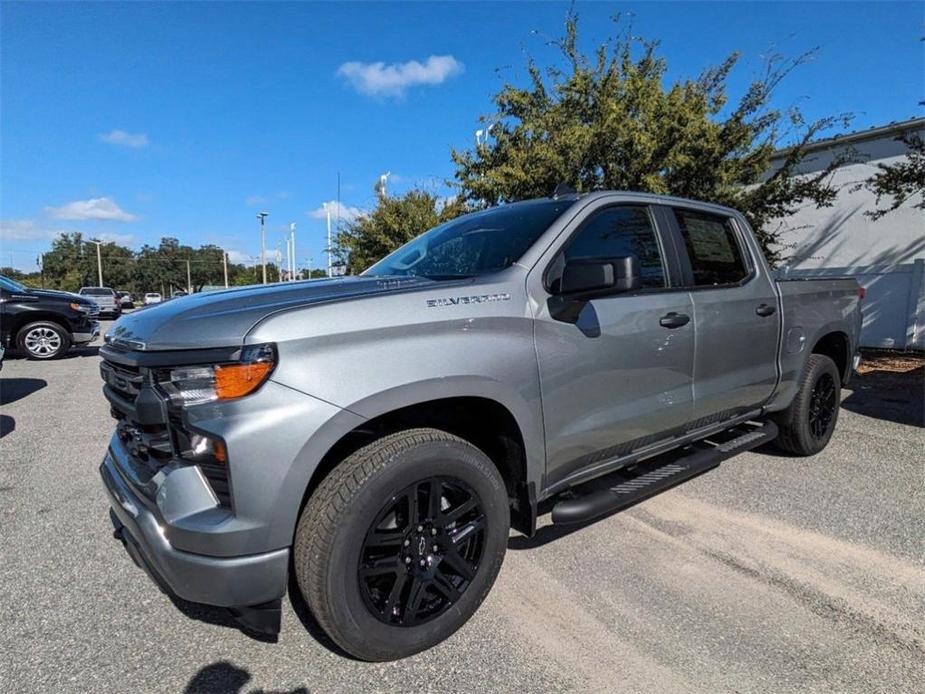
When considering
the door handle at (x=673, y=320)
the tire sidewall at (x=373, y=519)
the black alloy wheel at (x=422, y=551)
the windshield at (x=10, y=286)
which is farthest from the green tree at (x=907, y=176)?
the windshield at (x=10, y=286)

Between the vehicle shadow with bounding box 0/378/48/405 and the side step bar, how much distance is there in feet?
24.2

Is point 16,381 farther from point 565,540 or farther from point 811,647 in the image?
point 811,647

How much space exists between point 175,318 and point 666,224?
2.76 m

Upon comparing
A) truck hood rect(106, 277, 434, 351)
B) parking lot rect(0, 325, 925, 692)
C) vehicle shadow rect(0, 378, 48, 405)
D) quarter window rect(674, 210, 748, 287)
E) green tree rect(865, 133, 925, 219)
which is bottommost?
parking lot rect(0, 325, 925, 692)

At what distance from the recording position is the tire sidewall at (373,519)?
6.33ft

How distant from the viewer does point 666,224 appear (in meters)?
3.37

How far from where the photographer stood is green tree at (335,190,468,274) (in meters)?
15.8

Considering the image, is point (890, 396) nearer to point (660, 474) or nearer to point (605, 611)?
point (660, 474)

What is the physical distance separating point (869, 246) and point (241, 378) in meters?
14.2

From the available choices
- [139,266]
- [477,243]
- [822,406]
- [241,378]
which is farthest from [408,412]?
[139,266]

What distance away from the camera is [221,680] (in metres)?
2.07

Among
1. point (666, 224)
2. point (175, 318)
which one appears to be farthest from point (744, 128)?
point (175, 318)

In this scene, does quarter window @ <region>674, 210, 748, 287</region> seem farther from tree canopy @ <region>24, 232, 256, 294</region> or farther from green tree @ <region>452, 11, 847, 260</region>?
tree canopy @ <region>24, 232, 256, 294</region>

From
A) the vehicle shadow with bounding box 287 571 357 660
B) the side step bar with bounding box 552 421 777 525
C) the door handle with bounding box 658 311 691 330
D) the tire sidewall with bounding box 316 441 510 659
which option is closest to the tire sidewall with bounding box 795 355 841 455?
the side step bar with bounding box 552 421 777 525
